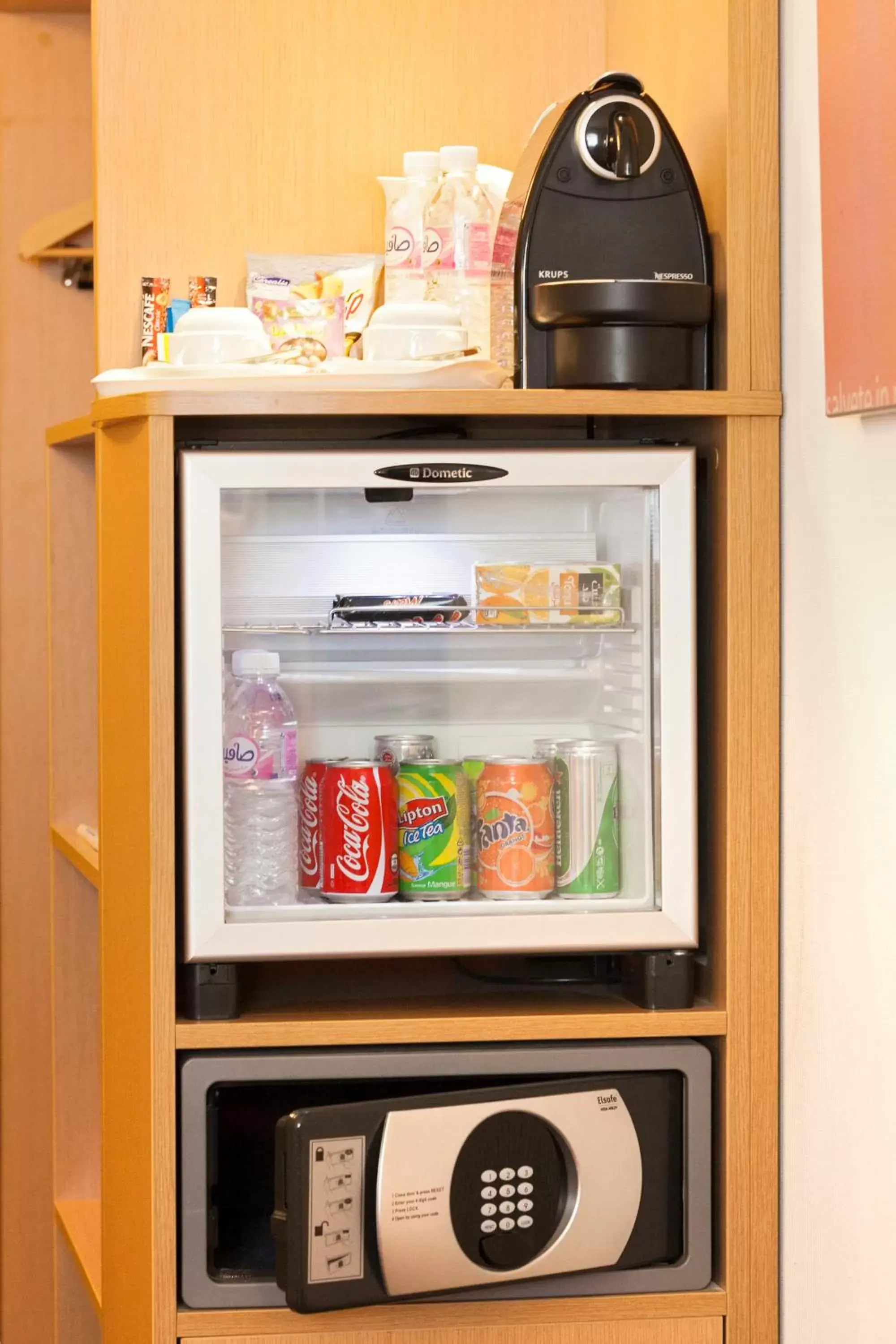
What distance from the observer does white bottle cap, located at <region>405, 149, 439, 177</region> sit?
1.67 meters

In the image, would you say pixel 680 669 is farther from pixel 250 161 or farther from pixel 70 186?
pixel 70 186

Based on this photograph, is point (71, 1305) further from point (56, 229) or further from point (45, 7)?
point (45, 7)

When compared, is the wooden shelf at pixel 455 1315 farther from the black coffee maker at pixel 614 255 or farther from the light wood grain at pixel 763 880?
the black coffee maker at pixel 614 255

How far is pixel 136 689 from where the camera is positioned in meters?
Result: 1.38

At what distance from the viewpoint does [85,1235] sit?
188 cm

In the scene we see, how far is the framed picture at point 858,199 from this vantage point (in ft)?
3.59

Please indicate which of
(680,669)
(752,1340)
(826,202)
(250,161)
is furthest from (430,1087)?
(250,161)

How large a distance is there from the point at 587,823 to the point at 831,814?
0.29m

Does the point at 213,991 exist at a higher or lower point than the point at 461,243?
lower

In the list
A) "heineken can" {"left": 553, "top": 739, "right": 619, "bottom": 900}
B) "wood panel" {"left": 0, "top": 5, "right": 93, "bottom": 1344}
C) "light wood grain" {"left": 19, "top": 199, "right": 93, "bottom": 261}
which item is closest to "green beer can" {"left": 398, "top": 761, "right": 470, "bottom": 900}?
"heineken can" {"left": 553, "top": 739, "right": 619, "bottom": 900}

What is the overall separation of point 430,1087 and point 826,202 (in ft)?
2.98

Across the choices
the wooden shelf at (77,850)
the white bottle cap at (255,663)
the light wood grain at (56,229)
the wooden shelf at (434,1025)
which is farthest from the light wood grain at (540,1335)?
the light wood grain at (56,229)

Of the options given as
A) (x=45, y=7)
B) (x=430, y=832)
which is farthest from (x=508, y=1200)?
(x=45, y=7)

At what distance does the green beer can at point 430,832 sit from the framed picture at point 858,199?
53 cm
